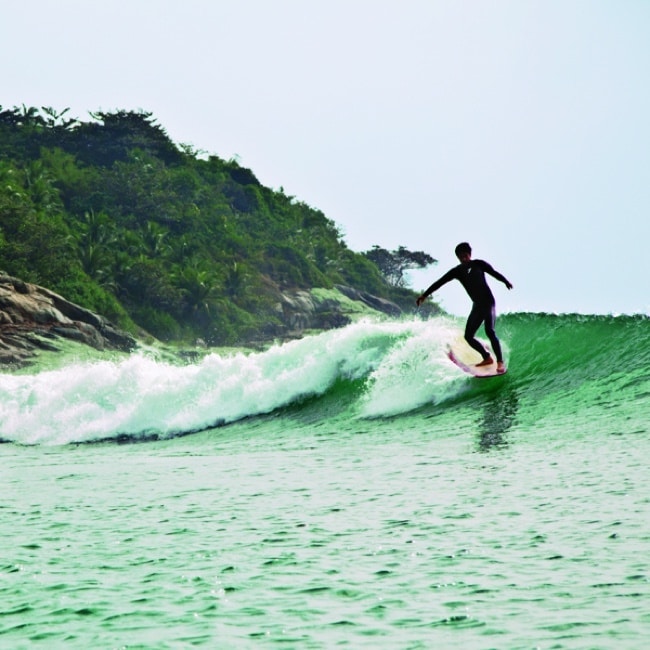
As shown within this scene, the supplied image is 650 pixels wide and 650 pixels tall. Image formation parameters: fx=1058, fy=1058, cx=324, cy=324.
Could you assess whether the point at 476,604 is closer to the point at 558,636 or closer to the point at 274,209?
the point at 558,636

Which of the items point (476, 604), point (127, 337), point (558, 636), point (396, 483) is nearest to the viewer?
point (558, 636)

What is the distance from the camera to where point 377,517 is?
673 centimetres

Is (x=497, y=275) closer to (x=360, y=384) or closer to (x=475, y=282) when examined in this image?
(x=475, y=282)

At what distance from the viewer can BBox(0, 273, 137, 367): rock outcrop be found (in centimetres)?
4403

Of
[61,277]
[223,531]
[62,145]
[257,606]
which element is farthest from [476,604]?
[62,145]

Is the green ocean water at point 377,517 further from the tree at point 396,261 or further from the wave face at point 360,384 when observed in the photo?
the tree at point 396,261

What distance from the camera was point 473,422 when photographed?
1216 cm

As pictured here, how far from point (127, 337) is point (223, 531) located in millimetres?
47657

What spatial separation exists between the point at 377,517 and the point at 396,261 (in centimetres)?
10130

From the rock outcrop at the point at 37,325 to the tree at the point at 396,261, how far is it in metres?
57.4

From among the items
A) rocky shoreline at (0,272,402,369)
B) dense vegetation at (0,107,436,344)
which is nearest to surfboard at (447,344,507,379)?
rocky shoreline at (0,272,402,369)

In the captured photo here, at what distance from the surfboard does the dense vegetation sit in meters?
46.4

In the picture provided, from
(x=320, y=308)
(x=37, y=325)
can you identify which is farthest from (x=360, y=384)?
(x=320, y=308)

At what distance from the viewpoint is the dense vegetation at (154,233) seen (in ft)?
207
